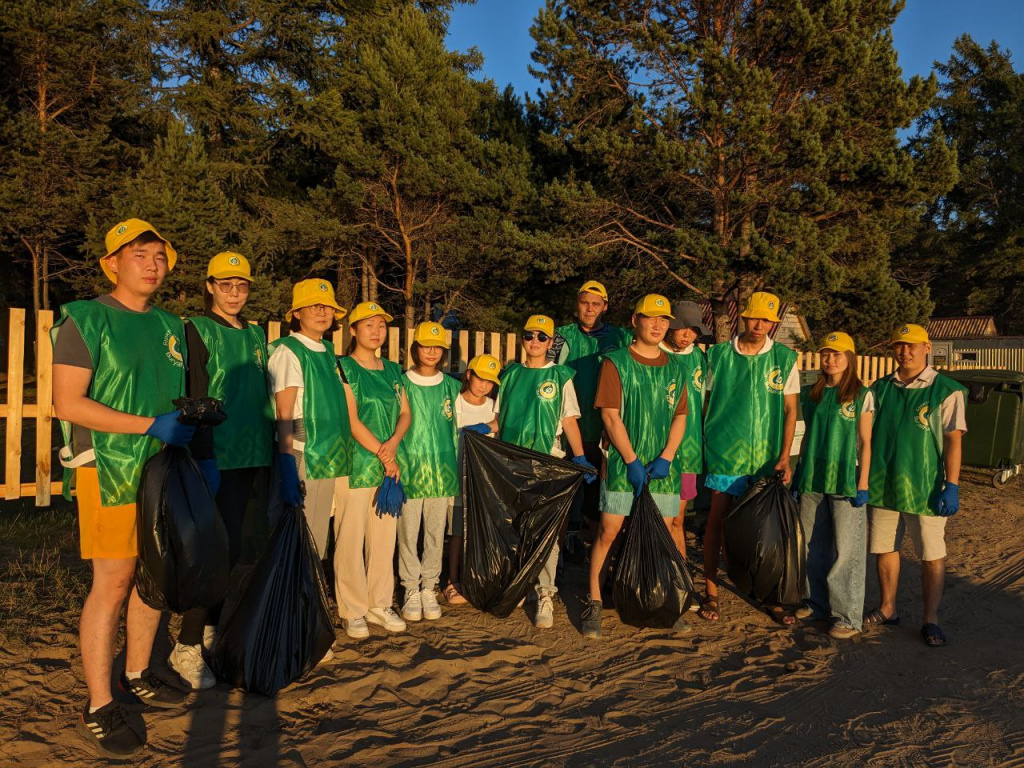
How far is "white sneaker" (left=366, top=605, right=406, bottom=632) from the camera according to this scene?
3.92 meters

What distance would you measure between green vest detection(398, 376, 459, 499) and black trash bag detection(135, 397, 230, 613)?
1455mm

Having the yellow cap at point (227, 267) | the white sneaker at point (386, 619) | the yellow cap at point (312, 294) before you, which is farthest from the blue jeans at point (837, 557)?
the yellow cap at point (227, 267)

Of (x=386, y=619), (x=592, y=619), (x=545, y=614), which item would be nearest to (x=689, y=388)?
(x=592, y=619)

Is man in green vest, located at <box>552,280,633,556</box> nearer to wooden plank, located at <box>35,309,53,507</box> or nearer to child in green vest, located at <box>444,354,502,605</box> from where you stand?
child in green vest, located at <box>444,354,502,605</box>

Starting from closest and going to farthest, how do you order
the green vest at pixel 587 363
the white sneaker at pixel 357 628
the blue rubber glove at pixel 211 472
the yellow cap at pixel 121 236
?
the yellow cap at pixel 121 236, the blue rubber glove at pixel 211 472, the white sneaker at pixel 357 628, the green vest at pixel 587 363

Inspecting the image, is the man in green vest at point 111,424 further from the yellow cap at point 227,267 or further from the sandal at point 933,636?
the sandal at point 933,636

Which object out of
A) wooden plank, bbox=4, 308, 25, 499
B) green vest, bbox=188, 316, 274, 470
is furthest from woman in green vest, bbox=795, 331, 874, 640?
wooden plank, bbox=4, 308, 25, 499

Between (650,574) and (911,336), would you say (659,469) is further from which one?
(911,336)

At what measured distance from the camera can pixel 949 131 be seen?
39.5 metres

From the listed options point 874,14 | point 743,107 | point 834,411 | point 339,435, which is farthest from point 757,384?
point 874,14

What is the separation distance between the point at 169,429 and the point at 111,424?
19 cm

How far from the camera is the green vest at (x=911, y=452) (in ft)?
13.2

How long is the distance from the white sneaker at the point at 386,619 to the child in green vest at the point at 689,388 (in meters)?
1.67

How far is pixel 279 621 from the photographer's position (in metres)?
3.02
